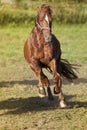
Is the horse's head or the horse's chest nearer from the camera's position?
the horse's head

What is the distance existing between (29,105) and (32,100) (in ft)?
1.99

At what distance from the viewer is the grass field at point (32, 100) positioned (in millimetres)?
8602

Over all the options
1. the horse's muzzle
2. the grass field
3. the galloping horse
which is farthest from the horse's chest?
the grass field

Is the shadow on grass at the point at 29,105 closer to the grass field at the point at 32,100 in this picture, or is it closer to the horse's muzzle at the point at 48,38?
the grass field at the point at 32,100

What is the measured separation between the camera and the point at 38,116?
9.10 metres

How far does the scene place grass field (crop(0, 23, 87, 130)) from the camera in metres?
8.60

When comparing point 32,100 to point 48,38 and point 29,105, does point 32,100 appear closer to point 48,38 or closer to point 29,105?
point 29,105

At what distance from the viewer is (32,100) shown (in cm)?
1069

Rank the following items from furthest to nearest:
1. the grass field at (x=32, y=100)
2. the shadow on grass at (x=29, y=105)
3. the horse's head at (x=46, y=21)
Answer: the shadow on grass at (x=29, y=105)
the horse's head at (x=46, y=21)
the grass field at (x=32, y=100)

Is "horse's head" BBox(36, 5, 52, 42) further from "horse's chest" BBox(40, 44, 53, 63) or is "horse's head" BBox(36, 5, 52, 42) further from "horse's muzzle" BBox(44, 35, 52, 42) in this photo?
"horse's chest" BBox(40, 44, 53, 63)

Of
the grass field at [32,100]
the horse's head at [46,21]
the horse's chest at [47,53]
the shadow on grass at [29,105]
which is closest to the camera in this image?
the grass field at [32,100]

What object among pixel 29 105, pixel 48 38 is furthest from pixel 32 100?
pixel 48 38

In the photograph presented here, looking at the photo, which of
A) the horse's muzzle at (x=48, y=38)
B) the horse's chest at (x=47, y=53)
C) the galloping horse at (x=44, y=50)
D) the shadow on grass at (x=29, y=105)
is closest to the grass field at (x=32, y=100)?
the shadow on grass at (x=29, y=105)

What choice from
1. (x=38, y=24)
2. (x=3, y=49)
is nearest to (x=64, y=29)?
(x=3, y=49)
